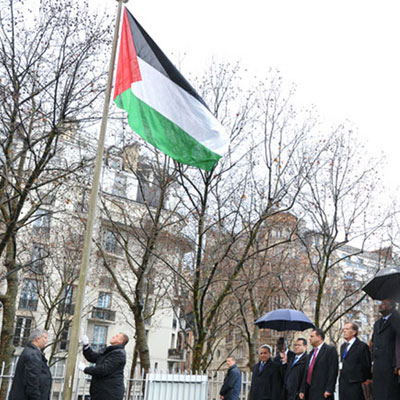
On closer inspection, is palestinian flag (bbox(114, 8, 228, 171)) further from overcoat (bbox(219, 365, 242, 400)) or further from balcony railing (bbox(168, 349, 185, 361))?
balcony railing (bbox(168, 349, 185, 361))

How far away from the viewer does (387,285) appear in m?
7.84

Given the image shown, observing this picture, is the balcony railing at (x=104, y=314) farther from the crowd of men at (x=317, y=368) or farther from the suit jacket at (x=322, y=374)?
the suit jacket at (x=322, y=374)

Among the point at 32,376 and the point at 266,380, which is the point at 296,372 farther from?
the point at 32,376

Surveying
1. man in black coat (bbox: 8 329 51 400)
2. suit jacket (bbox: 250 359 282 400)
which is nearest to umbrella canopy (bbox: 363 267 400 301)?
suit jacket (bbox: 250 359 282 400)

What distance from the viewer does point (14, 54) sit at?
12.4 m

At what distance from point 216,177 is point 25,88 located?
722 cm

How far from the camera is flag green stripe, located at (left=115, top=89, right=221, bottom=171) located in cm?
834

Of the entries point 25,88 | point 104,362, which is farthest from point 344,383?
point 25,88

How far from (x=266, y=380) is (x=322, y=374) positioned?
8.00ft

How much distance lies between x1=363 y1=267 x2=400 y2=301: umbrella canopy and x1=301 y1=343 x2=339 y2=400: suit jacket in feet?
5.27

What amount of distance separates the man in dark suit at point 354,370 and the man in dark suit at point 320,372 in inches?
12.3

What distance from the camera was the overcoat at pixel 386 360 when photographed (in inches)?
281

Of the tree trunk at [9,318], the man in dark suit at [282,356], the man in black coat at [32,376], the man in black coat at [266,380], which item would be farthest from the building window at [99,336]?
the man in black coat at [32,376]

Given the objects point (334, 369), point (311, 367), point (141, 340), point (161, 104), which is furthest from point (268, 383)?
point (141, 340)
